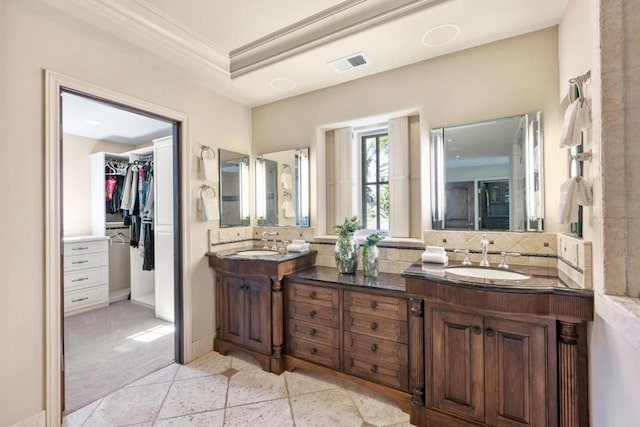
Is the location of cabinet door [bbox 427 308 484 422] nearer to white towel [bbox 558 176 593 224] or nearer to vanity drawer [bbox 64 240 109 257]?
white towel [bbox 558 176 593 224]

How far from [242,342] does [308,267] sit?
0.87 metres

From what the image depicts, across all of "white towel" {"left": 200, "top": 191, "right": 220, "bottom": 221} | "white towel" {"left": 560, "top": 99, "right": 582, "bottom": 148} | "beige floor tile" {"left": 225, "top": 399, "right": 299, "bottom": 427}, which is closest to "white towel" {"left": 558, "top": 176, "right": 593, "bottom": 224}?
"white towel" {"left": 560, "top": 99, "right": 582, "bottom": 148}

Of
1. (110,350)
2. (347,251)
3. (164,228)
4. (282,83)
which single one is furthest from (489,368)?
(164,228)

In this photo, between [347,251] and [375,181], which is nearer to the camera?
[347,251]

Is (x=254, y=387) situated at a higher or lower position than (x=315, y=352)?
lower

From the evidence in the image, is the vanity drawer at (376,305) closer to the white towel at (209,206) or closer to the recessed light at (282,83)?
the white towel at (209,206)

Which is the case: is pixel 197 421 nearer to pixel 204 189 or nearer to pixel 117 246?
pixel 204 189

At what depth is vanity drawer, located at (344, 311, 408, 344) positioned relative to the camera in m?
1.91

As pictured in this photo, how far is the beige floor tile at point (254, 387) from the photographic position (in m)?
2.04

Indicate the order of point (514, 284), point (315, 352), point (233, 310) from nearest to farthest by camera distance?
point (514, 284), point (315, 352), point (233, 310)

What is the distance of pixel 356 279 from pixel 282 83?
1904 mm

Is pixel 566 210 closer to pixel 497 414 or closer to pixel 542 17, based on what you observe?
pixel 497 414

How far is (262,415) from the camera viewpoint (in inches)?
73.5

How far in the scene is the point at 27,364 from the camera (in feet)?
5.45
